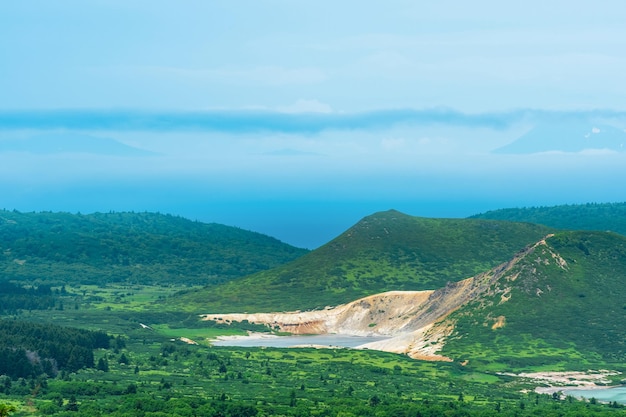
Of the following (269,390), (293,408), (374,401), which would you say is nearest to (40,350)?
(269,390)

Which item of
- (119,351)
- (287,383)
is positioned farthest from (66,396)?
(119,351)

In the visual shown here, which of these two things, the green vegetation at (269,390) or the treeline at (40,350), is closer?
the green vegetation at (269,390)

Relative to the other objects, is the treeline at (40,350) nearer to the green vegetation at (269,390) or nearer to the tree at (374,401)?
the green vegetation at (269,390)

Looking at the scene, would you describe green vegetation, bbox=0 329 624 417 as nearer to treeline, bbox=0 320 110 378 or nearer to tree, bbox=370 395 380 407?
tree, bbox=370 395 380 407

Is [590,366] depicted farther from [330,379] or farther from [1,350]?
[1,350]

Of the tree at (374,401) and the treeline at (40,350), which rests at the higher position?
the treeline at (40,350)

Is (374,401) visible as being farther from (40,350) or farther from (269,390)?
(40,350)

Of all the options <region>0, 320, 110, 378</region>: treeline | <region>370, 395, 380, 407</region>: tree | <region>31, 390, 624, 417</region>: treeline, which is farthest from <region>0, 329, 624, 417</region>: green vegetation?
<region>0, 320, 110, 378</region>: treeline

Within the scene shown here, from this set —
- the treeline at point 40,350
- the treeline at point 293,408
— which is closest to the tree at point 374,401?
the treeline at point 293,408

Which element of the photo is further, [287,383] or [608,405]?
[287,383]
